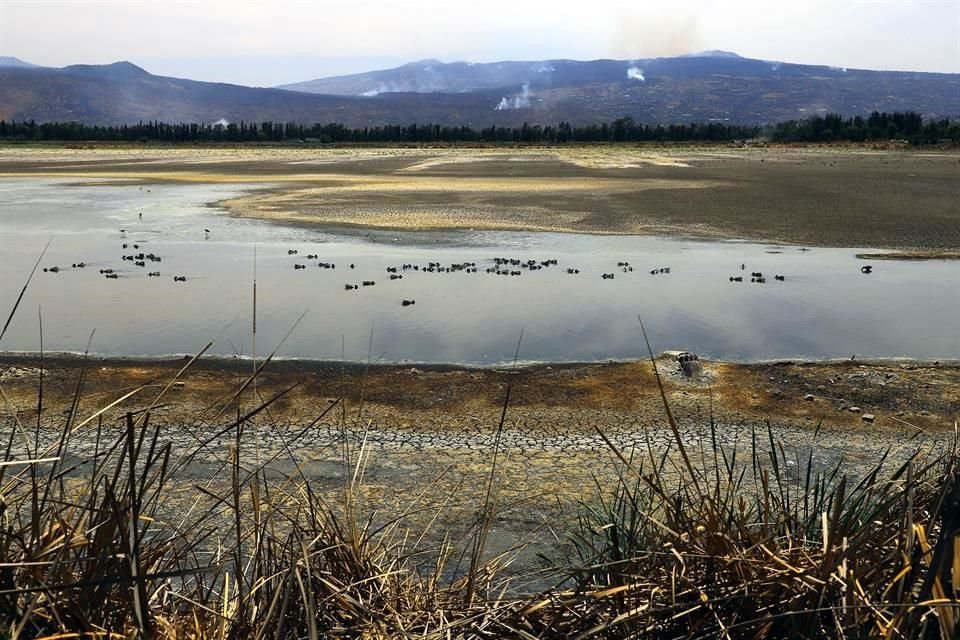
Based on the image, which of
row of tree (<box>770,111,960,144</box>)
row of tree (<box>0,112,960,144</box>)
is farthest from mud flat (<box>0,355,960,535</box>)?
row of tree (<box>0,112,960,144</box>)

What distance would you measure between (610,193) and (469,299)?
2069 cm

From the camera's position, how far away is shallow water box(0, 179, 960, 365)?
12664mm

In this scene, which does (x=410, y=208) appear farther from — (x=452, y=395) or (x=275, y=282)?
Result: (x=452, y=395)

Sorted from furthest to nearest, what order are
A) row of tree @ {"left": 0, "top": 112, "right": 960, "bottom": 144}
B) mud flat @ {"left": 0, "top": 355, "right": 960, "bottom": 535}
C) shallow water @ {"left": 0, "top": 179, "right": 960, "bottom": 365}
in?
row of tree @ {"left": 0, "top": 112, "right": 960, "bottom": 144} → shallow water @ {"left": 0, "top": 179, "right": 960, "bottom": 365} → mud flat @ {"left": 0, "top": 355, "right": 960, "bottom": 535}

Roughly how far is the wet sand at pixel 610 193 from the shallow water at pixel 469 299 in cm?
296

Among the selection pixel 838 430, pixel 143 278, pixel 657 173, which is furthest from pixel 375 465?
pixel 657 173

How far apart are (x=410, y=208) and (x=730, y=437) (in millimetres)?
22591

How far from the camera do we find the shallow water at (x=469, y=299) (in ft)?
41.5

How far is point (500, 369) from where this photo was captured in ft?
36.8

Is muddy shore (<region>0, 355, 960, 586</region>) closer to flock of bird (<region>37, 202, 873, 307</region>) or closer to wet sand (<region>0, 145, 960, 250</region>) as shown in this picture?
flock of bird (<region>37, 202, 873, 307</region>)

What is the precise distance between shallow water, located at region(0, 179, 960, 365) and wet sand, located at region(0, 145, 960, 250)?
2962 mm

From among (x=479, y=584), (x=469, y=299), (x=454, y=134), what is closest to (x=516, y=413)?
(x=479, y=584)

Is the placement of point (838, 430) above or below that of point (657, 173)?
below

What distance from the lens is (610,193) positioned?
35094mm
